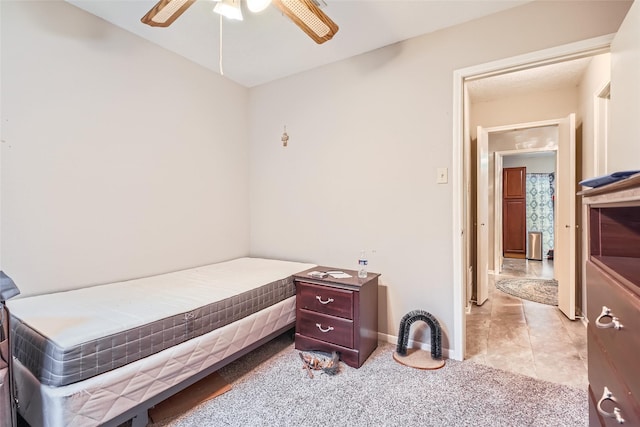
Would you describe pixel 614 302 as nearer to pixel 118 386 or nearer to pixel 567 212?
pixel 118 386

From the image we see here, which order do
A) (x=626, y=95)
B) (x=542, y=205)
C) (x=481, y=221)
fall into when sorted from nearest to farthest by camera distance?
(x=626, y=95) < (x=481, y=221) < (x=542, y=205)

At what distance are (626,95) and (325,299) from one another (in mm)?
2007

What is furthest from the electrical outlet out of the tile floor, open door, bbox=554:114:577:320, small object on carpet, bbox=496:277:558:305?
small object on carpet, bbox=496:277:558:305

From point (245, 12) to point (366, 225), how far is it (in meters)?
1.79

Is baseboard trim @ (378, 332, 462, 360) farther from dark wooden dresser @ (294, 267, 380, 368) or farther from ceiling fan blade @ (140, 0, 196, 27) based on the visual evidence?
ceiling fan blade @ (140, 0, 196, 27)

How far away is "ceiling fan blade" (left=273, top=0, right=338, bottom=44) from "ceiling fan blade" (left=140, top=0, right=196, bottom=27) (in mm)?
465

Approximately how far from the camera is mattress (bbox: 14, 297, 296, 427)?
1.18 m

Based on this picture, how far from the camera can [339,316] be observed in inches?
84.2

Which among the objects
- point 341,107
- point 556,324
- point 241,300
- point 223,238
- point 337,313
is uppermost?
point 341,107

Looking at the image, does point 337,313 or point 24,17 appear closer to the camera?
point 24,17

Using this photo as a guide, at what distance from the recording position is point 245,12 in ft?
6.60

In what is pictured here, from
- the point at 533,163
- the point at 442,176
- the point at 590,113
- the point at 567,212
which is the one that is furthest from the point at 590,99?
the point at 533,163

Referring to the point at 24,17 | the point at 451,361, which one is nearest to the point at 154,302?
the point at 24,17

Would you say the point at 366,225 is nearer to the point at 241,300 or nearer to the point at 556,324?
the point at 241,300
